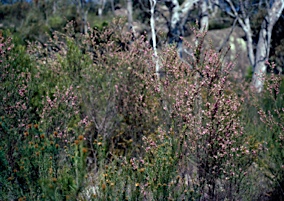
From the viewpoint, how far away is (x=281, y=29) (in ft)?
55.1

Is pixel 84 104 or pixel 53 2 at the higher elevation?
pixel 53 2

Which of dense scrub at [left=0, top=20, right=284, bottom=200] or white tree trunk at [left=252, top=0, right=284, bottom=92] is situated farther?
white tree trunk at [left=252, top=0, right=284, bottom=92]

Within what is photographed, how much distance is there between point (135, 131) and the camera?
5602 millimetres

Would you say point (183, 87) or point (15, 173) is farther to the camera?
point (183, 87)

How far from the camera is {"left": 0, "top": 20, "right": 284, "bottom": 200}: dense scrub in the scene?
2.97 meters

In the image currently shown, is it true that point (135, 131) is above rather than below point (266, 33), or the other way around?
below

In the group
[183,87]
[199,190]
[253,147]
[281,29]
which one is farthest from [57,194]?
[281,29]

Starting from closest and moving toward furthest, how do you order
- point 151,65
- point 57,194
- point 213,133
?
point 57,194, point 213,133, point 151,65

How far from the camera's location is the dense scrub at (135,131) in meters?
2.97

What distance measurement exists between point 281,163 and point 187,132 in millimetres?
1482

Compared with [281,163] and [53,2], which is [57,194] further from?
[53,2]

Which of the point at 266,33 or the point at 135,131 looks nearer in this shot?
the point at 135,131

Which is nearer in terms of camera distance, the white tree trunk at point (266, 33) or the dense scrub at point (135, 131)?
the dense scrub at point (135, 131)

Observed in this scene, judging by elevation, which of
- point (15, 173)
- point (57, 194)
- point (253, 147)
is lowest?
point (253, 147)
